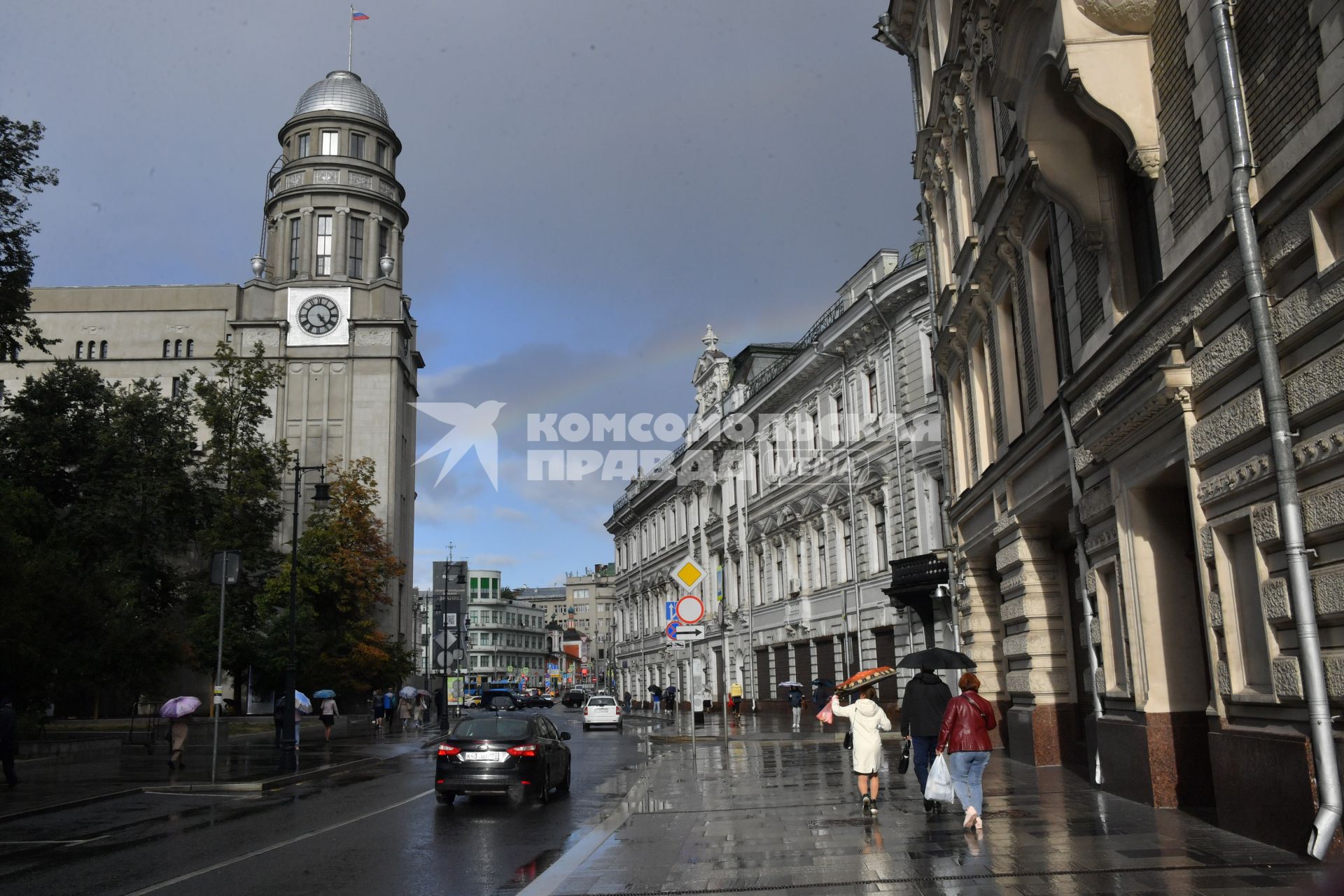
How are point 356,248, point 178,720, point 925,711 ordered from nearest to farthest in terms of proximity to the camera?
point 925,711, point 178,720, point 356,248

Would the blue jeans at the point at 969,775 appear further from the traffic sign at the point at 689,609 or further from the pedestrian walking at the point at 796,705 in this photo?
the pedestrian walking at the point at 796,705

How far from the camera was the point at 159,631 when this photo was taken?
129 feet

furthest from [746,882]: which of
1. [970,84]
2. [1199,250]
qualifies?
[970,84]

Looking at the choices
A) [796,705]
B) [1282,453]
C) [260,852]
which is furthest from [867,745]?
[796,705]

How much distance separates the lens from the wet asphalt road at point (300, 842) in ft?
33.3

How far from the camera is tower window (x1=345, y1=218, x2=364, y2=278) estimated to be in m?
72.6

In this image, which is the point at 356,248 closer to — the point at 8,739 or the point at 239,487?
the point at 239,487

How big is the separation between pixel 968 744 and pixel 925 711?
7.91 feet

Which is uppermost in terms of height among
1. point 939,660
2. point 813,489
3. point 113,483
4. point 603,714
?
point 113,483

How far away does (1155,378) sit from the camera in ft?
35.9

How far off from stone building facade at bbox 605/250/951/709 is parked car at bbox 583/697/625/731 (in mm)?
3848

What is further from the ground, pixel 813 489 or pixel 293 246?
pixel 293 246

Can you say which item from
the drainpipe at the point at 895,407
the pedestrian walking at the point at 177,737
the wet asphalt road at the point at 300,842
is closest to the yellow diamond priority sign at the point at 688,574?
the wet asphalt road at the point at 300,842

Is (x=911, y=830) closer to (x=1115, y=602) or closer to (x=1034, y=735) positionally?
(x=1115, y=602)
